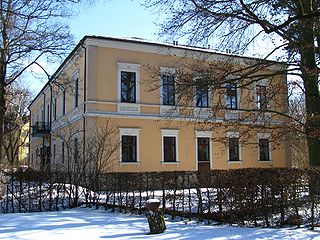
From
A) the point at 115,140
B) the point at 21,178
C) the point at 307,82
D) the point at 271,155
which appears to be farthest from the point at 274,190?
the point at 271,155

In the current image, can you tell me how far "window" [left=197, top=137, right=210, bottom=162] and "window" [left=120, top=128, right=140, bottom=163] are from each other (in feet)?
15.2

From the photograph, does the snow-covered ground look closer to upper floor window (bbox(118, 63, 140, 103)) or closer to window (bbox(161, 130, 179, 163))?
upper floor window (bbox(118, 63, 140, 103))

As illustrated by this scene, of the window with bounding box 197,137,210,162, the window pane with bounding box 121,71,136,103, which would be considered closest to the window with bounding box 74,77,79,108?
the window pane with bounding box 121,71,136,103

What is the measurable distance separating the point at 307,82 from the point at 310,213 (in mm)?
5634

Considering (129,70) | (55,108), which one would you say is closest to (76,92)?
(129,70)

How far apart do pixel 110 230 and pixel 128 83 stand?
1695 cm

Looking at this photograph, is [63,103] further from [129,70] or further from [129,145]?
[129,145]

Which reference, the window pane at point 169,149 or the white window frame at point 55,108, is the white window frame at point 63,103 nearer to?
the white window frame at point 55,108

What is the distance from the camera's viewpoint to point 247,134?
556 inches

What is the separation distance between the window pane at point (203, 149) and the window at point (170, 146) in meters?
1.91

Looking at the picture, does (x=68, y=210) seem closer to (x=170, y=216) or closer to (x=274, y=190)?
(x=170, y=216)

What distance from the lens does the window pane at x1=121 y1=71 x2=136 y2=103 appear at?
25609 millimetres

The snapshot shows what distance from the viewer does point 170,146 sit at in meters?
26.7

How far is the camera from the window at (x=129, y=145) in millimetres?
24984
